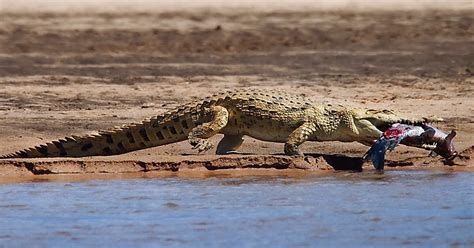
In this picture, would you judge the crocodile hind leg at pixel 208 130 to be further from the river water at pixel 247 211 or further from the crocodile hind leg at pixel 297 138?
the river water at pixel 247 211

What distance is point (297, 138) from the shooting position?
9938 mm

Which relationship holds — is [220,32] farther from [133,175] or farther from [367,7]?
[133,175]

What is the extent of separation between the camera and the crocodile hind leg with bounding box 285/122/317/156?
Result: 994 centimetres

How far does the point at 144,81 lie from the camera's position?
1499 centimetres

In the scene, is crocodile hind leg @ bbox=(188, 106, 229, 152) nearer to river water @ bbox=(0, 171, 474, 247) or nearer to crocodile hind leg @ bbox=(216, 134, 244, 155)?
crocodile hind leg @ bbox=(216, 134, 244, 155)

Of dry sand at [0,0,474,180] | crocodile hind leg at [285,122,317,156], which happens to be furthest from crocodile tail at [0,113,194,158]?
crocodile hind leg at [285,122,317,156]

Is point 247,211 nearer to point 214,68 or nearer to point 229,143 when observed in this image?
point 229,143

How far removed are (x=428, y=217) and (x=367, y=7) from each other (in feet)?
53.4

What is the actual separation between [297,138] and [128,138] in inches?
53.7

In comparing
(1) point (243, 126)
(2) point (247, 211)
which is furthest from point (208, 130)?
(2) point (247, 211)

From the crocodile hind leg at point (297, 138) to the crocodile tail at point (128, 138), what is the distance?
2.67 ft

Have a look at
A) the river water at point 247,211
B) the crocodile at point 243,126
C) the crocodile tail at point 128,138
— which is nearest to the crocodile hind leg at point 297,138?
the crocodile at point 243,126

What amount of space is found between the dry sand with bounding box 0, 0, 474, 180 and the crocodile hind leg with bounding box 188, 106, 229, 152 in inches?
7.4

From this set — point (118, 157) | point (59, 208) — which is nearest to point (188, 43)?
point (118, 157)
